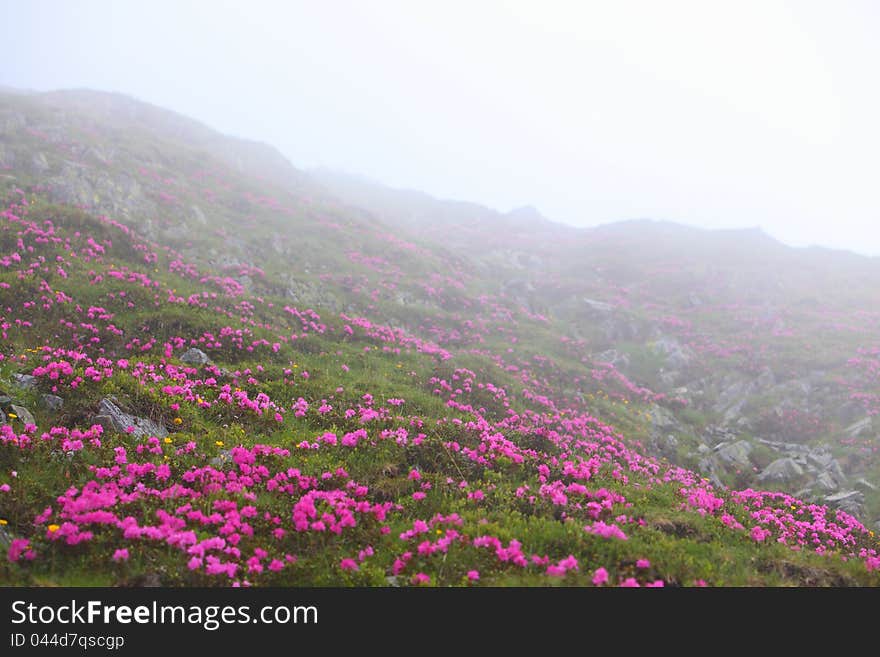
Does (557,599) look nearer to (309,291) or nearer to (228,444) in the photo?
(228,444)

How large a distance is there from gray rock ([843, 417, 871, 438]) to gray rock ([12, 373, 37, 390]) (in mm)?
30267

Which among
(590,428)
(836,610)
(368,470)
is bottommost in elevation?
(590,428)

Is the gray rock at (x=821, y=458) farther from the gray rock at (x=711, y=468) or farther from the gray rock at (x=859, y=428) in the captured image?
the gray rock at (x=711, y=468)

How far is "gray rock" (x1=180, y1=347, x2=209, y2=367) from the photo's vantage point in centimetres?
1512

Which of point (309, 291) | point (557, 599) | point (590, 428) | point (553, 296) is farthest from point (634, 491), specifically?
point (553, 296)

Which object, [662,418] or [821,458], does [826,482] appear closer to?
[821,458]

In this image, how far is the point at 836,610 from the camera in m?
6.91

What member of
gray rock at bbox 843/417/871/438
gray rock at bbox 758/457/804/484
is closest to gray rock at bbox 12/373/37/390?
gray rock at bbox 758/457/804/484

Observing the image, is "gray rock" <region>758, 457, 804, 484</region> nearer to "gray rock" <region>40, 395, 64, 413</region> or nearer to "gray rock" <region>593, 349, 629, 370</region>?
"gray rock" <region>593, 349, 629, 370</region>

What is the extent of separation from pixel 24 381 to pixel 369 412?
26.7ft

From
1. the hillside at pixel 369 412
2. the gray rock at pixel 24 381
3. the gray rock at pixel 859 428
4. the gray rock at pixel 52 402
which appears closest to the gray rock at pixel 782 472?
the hillside at pixel 369 412

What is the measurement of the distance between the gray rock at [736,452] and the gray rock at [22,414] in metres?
23.0

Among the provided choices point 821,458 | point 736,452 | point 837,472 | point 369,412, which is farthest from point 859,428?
point 369,412

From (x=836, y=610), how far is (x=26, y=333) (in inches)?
769
